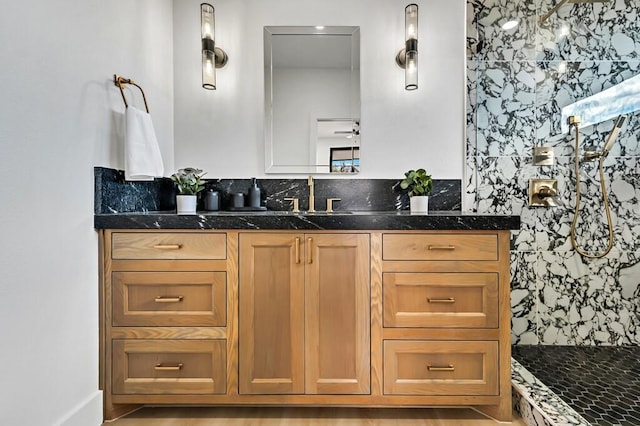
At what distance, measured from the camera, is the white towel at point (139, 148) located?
1.66 m

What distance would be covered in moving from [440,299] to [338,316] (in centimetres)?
44

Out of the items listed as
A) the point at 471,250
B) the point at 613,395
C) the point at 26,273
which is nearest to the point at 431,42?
the point at 471,250

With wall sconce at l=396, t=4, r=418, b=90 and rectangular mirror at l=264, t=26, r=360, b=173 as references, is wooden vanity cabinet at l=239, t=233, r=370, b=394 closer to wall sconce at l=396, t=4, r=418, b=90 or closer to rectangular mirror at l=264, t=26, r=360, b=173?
rectangular mirror at l=264, t=26, r=360, b=173

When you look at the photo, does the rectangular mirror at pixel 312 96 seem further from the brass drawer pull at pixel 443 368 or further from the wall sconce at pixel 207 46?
the brass drawer pull at pixel 443 368

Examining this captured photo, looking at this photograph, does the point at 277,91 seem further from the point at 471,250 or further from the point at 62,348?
the point at 62,348

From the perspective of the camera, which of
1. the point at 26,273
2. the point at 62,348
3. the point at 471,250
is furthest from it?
the point at 471,250

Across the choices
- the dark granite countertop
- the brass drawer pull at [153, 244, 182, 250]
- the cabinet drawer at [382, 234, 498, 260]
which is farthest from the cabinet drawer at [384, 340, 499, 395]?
the brass drawer pull at [153, 244, 182, 250]

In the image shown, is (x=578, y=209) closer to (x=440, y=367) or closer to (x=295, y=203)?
(x=440, y=367)

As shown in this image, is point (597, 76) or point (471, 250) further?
point (597, 76)

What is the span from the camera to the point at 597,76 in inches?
86.8

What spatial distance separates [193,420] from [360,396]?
2.45 feet

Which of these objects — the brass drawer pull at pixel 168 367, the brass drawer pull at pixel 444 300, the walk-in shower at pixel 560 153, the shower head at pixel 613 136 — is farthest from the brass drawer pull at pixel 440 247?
the shower head at pixel 613 136

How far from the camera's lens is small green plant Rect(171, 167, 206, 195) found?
2045mm

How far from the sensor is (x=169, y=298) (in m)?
1.60
